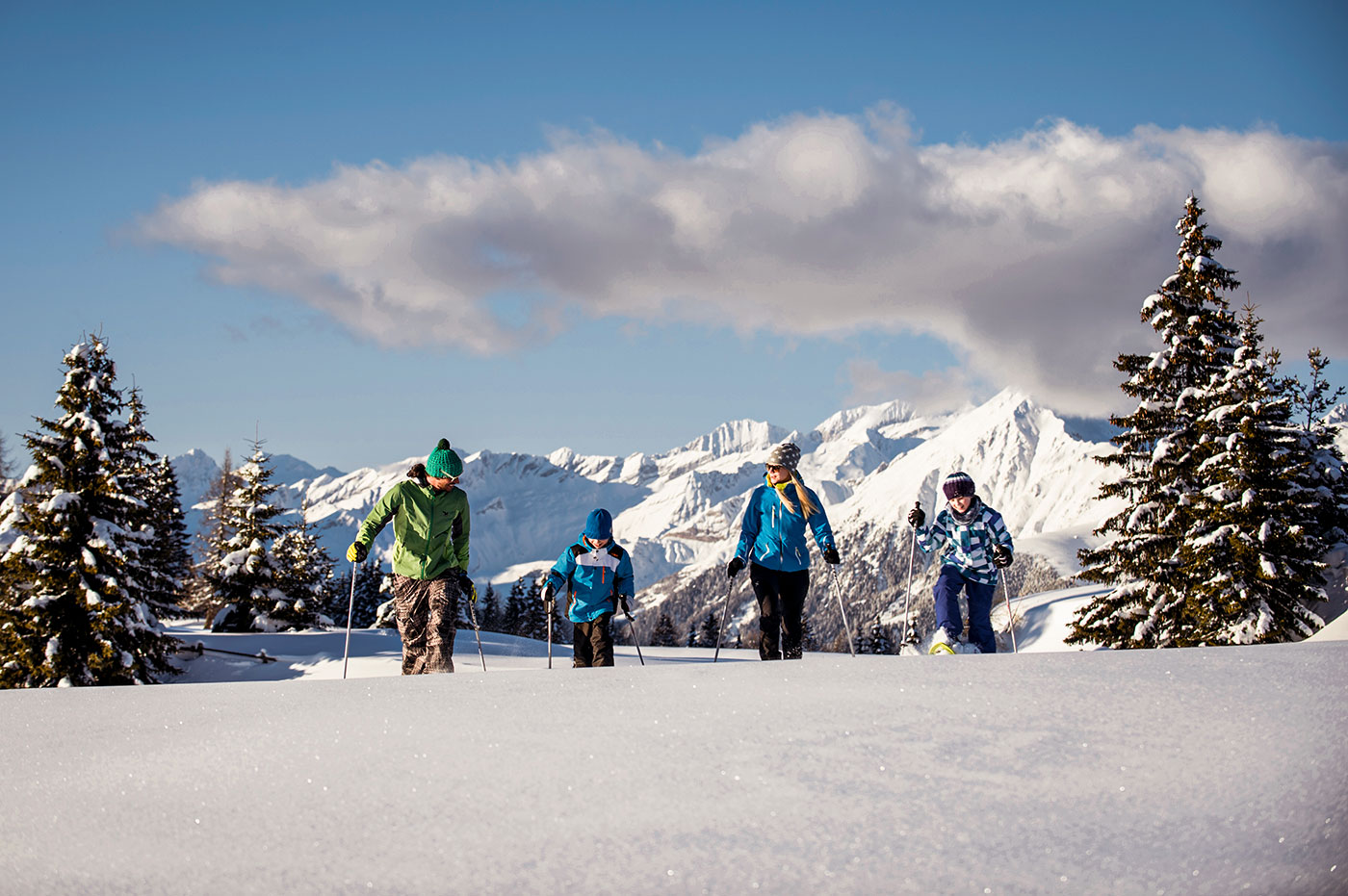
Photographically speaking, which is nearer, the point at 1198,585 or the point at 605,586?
the point at 605,586

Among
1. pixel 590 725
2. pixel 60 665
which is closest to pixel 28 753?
pixel 590 725

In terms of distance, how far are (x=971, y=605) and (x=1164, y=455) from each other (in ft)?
37.9

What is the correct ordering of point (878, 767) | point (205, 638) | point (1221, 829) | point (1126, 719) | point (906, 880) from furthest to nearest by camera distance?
point (205, 638), point (1126, 719), point (878, 767), point (1221, 829), point (906, 880)

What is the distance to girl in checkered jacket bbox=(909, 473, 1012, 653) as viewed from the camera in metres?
8.79

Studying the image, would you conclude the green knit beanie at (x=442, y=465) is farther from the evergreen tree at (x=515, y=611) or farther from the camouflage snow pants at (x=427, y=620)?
the evergreen tree at (x=515, y=611)

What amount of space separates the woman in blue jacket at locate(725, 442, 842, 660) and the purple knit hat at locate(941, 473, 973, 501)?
139 centimetres

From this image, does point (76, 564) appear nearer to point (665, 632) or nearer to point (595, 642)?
point (595, 642)

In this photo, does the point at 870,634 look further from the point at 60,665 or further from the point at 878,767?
the point at 878,767

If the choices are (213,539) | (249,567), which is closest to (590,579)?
(249,567)

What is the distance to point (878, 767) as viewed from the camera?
316 centimetres

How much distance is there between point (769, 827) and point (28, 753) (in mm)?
3498

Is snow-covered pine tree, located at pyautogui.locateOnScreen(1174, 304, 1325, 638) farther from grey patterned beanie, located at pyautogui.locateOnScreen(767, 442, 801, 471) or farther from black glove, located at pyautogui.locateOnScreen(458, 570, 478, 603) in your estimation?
black glove, located at pyautogui.locateOnScreen(458, 570, 478, 603)

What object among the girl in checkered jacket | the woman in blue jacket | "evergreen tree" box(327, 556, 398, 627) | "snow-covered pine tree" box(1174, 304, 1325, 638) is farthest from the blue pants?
"evergreen tree" box(327, 556, 398, 627)

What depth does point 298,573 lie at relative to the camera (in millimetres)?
31422
